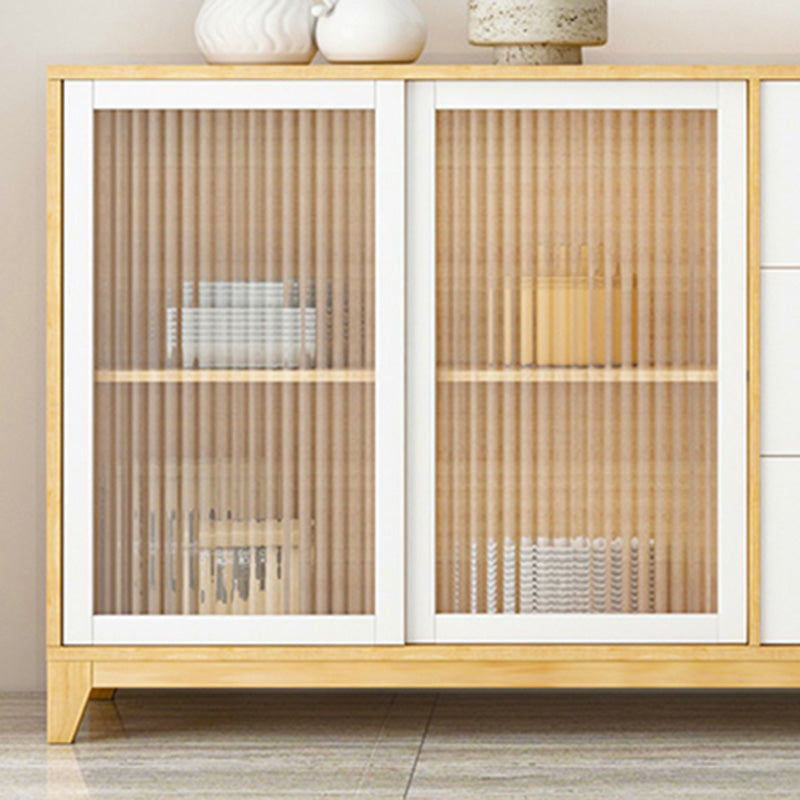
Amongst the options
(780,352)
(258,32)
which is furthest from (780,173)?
(258,32)

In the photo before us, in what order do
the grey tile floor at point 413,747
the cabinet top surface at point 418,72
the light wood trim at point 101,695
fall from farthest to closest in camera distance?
the light wood trim at point 101,695 → the cabinet top surface at point 418,72 → the grey tile floor at point 413,747

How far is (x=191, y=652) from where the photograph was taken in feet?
8.13

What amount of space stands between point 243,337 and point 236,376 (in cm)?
7

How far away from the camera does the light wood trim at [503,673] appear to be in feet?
8.13

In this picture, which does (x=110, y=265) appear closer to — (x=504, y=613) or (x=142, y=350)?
(x=142, y=350)

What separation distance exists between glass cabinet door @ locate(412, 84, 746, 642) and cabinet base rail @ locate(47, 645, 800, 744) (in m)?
0.04

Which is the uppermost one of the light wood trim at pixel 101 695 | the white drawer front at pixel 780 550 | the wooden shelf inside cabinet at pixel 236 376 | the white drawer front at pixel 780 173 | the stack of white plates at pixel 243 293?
the white drawer front at pixel 780 173

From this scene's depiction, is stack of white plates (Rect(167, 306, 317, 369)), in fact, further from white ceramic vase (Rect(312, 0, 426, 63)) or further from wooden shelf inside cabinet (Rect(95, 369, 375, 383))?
white ceramic vase (Rect(312, 0, 426, 63))

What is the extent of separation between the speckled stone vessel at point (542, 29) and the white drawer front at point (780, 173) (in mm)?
352

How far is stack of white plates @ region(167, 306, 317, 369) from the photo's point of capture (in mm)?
2498

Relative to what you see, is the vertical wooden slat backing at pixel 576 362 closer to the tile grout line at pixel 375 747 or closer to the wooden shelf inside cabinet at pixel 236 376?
the wooden shelf inside cabinet at pixel 236 376

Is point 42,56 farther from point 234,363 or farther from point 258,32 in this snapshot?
point 234,363

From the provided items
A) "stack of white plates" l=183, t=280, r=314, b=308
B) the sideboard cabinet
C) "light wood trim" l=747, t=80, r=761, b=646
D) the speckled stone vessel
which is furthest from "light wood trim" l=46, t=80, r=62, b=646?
"light wood trim" l=747, t=80, r=761, b=646

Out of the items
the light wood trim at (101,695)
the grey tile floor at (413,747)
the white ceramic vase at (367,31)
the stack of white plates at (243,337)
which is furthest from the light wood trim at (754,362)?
the light wood trim at (101,695)
